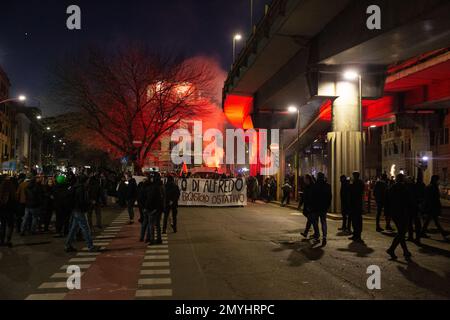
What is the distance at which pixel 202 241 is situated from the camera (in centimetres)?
1338

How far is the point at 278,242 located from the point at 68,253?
17.7 feet

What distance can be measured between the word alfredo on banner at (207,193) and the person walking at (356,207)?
1361 cm

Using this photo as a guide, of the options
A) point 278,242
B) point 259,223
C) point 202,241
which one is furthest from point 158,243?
point 259,223

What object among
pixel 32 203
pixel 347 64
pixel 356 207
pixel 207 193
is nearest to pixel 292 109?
pixel 207 193

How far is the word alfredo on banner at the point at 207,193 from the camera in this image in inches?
1073

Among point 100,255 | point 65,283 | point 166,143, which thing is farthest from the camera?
point 166,143

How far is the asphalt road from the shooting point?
760 cm

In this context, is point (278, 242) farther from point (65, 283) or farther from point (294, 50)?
point (294, 50)

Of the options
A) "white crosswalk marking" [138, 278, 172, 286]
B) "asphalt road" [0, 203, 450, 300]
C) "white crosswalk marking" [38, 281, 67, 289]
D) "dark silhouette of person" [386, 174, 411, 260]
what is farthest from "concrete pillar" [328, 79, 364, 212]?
"white crosswalk marking" [38, 281, 67, 289]

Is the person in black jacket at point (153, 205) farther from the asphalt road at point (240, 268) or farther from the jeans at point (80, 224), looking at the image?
the jeans at point (80, 224)

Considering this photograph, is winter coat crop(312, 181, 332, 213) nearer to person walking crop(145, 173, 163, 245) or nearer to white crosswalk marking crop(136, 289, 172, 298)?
person walking crop(145, 173, 163, 245)

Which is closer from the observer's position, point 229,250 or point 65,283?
point 65,283

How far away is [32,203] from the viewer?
14.7 meters

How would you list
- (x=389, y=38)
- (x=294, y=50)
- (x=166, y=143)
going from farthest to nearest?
(x=166, y=143) < (x=294, y=50) < (x=389, y=38)
